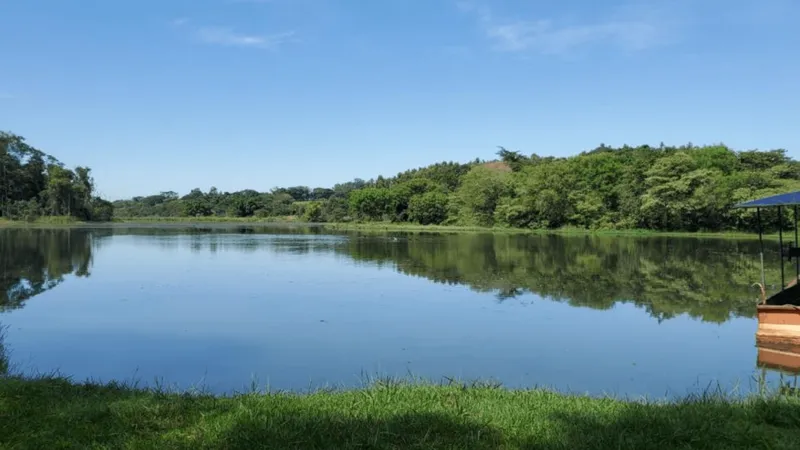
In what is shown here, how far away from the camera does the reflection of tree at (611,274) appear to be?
13414 millimetres

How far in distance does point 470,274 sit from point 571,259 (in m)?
7.18

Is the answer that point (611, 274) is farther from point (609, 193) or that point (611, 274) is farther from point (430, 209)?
point (430, 209)

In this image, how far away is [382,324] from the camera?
10320 mm

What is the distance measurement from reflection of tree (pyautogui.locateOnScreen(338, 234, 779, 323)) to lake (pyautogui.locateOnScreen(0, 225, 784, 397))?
0.11 metres

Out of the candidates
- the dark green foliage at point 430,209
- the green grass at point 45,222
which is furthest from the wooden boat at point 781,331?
the green grass at point 45,222

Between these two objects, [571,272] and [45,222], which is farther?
[45,222]

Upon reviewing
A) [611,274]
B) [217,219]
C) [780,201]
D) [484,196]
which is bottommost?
[611,274]

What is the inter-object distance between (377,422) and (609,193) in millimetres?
52415

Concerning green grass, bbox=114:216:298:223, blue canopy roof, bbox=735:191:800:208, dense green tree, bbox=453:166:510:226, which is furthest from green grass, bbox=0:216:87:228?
blue canopy roof, bbox=735:191:800:208

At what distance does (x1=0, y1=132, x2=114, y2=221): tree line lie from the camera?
61.4 m

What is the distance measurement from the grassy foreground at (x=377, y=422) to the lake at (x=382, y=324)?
1714 millimetres

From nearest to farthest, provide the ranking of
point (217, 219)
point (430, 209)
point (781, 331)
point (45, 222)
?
point (781, 331) → point (45, 222) → point (430, 209) → point (217, 219)

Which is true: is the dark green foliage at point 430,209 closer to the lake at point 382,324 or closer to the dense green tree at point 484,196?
the dense green tree at point 484,196

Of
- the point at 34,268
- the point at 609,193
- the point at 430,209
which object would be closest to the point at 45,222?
the point at 430,209
